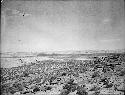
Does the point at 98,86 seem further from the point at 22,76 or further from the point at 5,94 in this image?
the point at 22,76

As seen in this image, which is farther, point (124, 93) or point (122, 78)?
point (122, 78)

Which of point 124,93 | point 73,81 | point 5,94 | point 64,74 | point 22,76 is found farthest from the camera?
point 22,76

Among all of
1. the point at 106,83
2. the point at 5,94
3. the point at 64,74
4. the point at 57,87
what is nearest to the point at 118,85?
the point at 106,83

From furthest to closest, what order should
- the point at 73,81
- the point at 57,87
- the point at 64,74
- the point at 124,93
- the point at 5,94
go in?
the point at 64,74 < the point at 73,81 < the point at 57,87 < the point at 5,94 < the point at 124,93

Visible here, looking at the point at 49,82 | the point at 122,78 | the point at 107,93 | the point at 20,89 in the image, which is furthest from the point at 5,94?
the point at 122,78

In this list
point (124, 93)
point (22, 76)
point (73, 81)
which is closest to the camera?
point (124, 93)

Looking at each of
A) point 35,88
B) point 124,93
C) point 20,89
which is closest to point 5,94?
point 20,89

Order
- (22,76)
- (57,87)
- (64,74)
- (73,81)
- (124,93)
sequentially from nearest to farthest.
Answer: (124,93)
(57,87)
(73,81)
(64,74)
(22,76)

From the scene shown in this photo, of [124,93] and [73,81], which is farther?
[73,81]

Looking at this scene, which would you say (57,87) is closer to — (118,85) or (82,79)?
(82,79)
